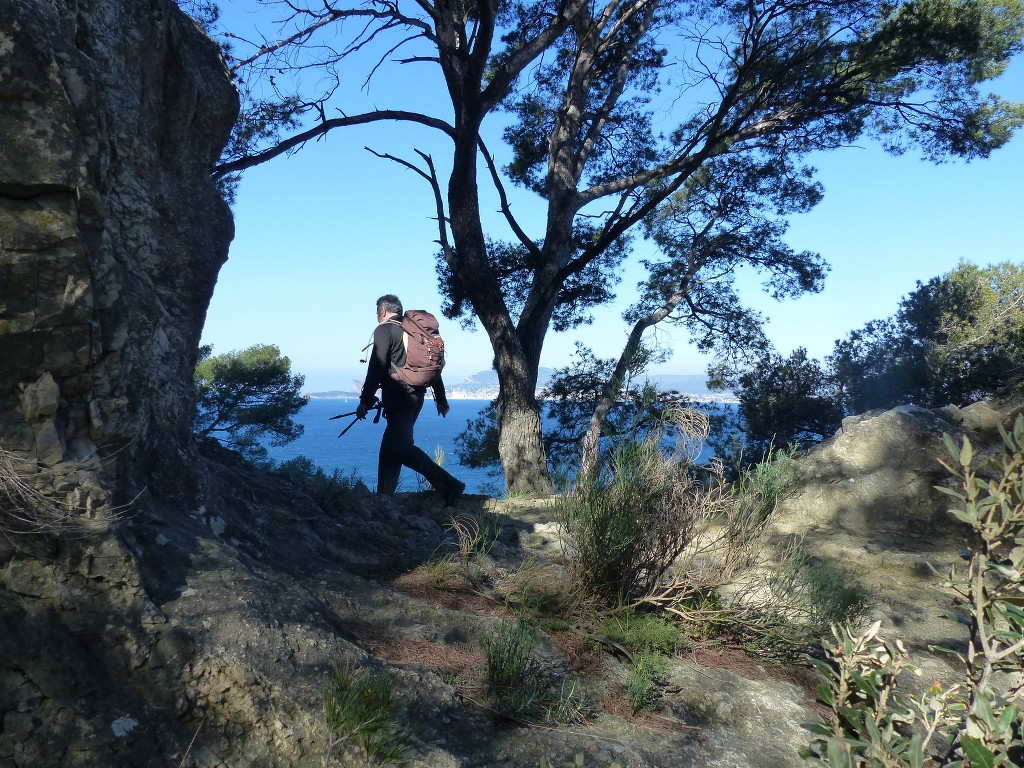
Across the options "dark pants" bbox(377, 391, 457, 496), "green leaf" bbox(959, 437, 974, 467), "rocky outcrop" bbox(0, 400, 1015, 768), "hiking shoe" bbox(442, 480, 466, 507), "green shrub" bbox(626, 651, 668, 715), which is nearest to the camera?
"green leaf" bbox(959, 437, 974, 467)

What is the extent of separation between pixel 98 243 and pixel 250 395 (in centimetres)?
1397

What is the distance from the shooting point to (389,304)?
693 cm

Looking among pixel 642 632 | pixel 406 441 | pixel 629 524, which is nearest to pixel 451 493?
pixel 406 441

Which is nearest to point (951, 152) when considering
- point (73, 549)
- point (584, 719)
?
point (584, 719)

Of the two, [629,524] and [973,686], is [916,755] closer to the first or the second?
[973,686]

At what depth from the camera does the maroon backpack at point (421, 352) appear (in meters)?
6.57

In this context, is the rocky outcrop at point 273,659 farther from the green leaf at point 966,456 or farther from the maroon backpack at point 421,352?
the maroon backpack at point 421,352

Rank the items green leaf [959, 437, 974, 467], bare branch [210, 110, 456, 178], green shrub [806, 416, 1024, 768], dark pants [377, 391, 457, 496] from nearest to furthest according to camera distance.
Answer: green shrub [806, 416, 1024, 768]
green leaf [959, 437, 974, 467]
dark pants [377, 391, 457, 496]
bare branch [210, 110, 456, 178]

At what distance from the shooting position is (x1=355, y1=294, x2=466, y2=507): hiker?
664 cm

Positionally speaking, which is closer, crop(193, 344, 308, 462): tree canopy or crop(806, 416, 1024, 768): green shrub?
crop(806, 416, 1024, 768): green shrub

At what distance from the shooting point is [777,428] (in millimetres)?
16484

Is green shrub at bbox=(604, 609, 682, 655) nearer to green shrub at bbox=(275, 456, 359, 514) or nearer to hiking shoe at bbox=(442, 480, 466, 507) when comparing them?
green shrub at bbox=(275, 456, 359, 514)

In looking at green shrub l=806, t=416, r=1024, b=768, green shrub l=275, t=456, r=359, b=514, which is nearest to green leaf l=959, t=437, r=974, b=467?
green shrub l=806, t=416, r=1024, b=768

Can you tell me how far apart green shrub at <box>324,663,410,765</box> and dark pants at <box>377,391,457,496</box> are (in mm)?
3741
